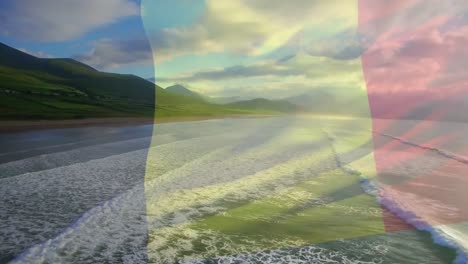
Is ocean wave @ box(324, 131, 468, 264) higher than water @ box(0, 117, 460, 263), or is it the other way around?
ocean wave @ box(324, 131, 468, 264)

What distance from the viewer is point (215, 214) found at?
1292 centimetres

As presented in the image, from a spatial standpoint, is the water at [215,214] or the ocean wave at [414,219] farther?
the ocean wave at [414,219]

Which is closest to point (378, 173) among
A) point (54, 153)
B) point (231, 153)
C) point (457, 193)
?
point (457, 193)

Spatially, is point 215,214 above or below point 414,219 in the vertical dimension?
below

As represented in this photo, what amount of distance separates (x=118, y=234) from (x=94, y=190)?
6.10 metres

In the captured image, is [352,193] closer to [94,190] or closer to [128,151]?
[94,190]

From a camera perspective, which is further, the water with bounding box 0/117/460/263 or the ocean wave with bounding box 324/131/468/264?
the ocean wave with bounding box 324/131/468/264

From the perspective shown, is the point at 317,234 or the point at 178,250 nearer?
the point at 178,250

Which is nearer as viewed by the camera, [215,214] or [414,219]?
[414,219]

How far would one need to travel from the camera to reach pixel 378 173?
22.7 metres

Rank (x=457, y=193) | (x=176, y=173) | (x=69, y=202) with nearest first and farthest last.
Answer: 1. (x=69, y=202)
2. (x=457, y=193)
3. (x=176, y=173)

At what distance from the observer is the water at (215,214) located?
9266mm

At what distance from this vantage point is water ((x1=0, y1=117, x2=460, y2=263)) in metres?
9.27

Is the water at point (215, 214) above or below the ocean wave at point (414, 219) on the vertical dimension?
below
